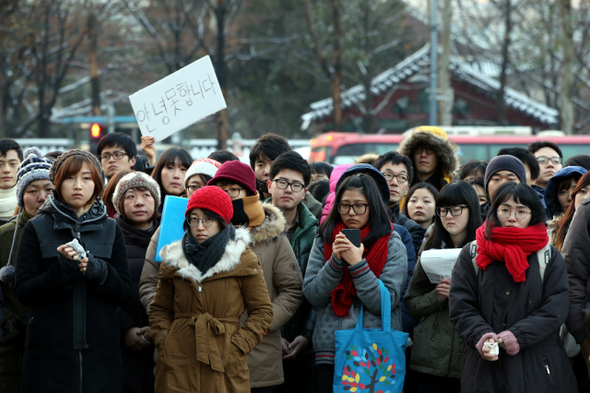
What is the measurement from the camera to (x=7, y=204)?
540cm

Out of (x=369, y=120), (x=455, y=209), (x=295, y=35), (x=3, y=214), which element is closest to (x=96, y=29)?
(x=295, y=35)

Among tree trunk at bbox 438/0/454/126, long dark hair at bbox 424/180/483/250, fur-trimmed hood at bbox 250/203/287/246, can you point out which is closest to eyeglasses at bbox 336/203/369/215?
fur-trimmed hood at bbox 250/203/287/246

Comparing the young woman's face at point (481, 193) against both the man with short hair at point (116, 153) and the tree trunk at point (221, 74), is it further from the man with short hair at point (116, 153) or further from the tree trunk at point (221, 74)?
the tree trunk at point (221, 74)

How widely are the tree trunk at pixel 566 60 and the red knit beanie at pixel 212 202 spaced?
1690 cm

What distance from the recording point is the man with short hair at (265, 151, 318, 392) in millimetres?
4578

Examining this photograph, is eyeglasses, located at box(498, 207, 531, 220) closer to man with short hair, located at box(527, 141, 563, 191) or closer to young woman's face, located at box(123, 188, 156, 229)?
young woman's face, located at box(123, 188, 156, 229)

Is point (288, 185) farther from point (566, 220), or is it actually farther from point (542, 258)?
point (566, 220)

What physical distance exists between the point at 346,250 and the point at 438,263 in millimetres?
634

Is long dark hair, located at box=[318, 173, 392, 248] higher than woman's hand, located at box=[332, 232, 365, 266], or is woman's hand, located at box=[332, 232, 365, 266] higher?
long dark hair, located at box=[318, 173, 392, 248]

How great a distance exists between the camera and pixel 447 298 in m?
4.15

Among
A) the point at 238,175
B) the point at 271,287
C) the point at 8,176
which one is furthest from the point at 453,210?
the point at 8,176

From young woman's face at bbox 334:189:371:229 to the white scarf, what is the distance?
8.90 ft

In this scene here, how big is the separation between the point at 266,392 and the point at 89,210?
4.95 ft

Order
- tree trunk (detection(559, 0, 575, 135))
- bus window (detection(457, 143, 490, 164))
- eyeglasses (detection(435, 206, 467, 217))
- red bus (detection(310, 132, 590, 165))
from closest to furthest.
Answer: eyeglasses (detection(435, 206, 467, 217)) → red bus (detection(310, 132, 590, 165)) → bus window (detection(457, 143, 490, 164)) → tree trunk (detection(559, 0, 575, 135))
